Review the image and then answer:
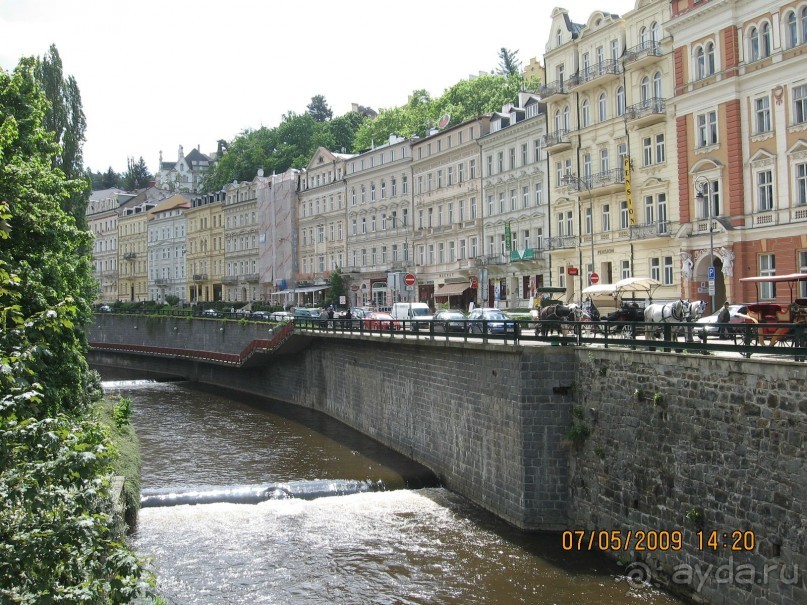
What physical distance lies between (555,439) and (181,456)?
54.4 feet

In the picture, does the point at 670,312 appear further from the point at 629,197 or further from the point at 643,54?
the point at 643,54

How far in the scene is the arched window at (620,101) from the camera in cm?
4338

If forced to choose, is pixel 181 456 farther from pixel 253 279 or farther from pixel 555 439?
pixel 253 279

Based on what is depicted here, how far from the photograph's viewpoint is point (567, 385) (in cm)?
1970

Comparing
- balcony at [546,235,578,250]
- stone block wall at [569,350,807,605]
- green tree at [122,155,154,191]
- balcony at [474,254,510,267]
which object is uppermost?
green tree at [122,155,154,191]

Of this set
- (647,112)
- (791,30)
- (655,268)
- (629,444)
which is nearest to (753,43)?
(791,30)

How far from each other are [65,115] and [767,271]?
107 ft

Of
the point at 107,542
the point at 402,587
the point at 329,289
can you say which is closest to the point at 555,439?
the point at 402,587

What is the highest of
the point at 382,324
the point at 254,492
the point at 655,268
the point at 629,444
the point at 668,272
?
the point at 655,268

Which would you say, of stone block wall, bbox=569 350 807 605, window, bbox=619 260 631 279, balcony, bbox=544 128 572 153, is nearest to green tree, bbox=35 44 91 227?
stone block wall, bbox=569 350 807 605

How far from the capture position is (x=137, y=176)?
163 metres

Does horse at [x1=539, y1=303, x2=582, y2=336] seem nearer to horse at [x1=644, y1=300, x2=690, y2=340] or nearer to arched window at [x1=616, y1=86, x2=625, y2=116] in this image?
horse at [x1=644, y1=300, x2=690, y2=340]

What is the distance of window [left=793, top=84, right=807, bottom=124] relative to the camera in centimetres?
3250

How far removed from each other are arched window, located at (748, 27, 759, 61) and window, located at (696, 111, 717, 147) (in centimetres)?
305
